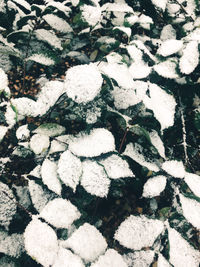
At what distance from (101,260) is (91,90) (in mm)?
340

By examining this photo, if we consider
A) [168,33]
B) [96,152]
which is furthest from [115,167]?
[168,33]

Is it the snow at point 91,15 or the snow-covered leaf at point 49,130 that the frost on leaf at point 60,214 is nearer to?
the snow-covered leaf at point 49,130

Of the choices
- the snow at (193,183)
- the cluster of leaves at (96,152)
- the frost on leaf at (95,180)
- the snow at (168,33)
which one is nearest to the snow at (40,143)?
the cluster of leaves at (96,152)

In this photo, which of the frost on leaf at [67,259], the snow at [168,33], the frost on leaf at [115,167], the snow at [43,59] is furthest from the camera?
the snow at [168,33]

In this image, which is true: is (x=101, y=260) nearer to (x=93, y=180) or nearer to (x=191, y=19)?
(x=93, y=180)

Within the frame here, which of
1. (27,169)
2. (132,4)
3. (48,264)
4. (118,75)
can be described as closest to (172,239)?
(48,264)

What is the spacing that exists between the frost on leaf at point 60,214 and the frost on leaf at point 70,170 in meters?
0.07

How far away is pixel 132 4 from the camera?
924 mm

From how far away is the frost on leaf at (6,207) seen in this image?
625 millimetres

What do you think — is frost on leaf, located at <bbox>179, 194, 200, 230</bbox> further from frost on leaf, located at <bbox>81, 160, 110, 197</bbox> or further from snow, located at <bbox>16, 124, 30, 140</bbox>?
snow, located at <bbox>16, 124, 30, 140</bbox>

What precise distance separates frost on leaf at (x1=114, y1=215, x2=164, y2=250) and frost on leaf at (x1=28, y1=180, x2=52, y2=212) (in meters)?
0.19

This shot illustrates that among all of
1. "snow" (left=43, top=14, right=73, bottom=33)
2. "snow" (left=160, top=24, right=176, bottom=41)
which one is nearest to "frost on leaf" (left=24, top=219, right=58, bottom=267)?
"snow" (left=43, top=14, right=73, bottom=33)

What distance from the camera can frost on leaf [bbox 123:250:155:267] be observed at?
0.56 meters

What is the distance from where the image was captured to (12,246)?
0.63 m
